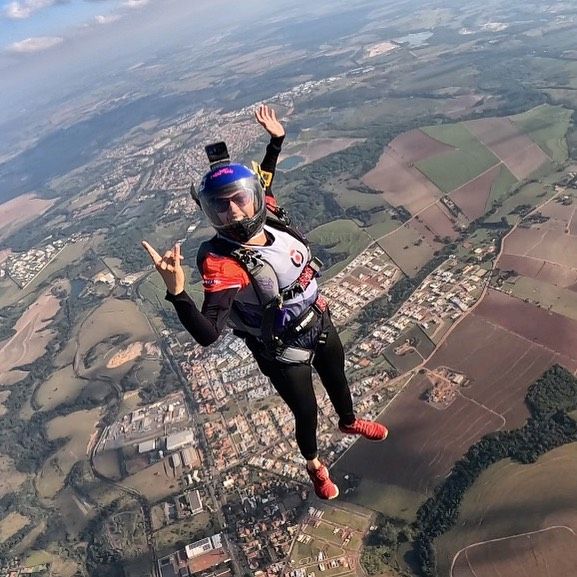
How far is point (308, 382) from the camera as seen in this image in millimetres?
5523

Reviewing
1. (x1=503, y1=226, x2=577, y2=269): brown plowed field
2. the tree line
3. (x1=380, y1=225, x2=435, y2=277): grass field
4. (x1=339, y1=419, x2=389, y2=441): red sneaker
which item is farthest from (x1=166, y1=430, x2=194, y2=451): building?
(x1=339, y1=419, x2=389, y2=441): red sneaker

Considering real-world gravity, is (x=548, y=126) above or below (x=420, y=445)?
below

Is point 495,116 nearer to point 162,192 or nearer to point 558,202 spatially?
point 558,202

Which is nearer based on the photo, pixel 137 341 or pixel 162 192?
pixel 137 341

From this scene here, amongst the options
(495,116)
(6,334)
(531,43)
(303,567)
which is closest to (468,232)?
(495,116)

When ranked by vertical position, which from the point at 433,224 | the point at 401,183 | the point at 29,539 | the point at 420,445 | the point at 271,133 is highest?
the point at 271,133

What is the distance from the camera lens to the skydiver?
165 inches

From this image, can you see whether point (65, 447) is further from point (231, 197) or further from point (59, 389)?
point (231, 197)

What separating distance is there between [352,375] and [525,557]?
17.1 m

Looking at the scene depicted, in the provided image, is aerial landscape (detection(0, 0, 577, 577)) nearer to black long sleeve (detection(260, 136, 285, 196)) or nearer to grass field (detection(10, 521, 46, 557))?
grass field (detection(10, 521, 46, 557))

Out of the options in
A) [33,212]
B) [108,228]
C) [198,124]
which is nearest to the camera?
[108,228]

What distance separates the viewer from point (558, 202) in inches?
2136

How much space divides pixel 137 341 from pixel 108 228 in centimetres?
3848

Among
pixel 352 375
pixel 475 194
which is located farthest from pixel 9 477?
pixel 475 194
